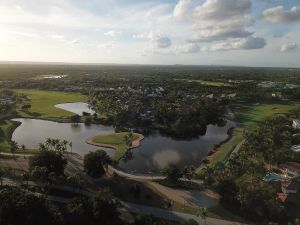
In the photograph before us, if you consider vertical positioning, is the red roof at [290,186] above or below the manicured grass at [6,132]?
above

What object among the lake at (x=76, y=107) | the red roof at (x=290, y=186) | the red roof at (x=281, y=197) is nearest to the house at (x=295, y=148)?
the red roof at (x=290, y=186)

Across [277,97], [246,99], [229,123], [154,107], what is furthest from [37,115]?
[277,97]

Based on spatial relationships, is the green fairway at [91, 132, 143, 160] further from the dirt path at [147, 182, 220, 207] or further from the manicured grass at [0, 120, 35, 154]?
the dirt path at [147, 182, 220, 207]

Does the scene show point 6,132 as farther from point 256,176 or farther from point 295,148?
point 295,148

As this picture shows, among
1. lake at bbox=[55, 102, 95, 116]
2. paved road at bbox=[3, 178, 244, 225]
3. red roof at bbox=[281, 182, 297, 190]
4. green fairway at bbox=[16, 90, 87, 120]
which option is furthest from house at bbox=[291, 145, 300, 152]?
lake at bbox=[55, 102, 95, 116]

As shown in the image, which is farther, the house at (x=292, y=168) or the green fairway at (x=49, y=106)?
the green fairway at (x=49, y=106)

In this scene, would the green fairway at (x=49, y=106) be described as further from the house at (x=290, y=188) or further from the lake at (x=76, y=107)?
the house at (x=290, y=188)

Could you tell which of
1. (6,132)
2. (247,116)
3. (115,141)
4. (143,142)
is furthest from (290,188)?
(6,132)
